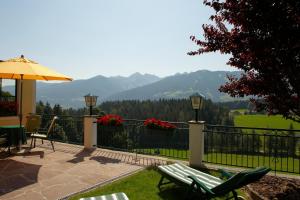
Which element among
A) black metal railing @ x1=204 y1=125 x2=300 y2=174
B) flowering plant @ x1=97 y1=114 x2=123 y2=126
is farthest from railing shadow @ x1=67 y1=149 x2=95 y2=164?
black metal railing @ x1=204 y1=125 x2=300 y2=174

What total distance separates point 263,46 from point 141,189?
3.23 metres

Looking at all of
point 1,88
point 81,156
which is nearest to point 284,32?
point 81,156

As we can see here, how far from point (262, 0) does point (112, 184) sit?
13.4 feet

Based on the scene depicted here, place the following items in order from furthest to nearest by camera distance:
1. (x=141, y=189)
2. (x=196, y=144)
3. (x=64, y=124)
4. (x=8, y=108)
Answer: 1. (x=64, y=124)
2. (x=8, y=108)
3. (x=196, y=144)
4. (x=141, y=189)

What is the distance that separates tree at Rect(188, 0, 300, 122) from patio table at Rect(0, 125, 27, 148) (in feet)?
19.0

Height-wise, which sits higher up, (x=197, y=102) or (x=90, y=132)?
(x=197, y=102)

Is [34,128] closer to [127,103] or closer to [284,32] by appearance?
[284,32]

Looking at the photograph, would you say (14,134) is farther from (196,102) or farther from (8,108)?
(196,102)

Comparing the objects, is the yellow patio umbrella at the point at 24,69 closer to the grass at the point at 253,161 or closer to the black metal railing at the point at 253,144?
the black metal railing at the point at 253,144

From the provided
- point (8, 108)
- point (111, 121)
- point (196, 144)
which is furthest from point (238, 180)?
point (8, 108)

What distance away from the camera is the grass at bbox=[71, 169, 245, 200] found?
16.3ft

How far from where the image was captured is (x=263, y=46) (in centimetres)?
390

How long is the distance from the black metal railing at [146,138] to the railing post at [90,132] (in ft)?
1.40

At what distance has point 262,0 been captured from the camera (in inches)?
140
